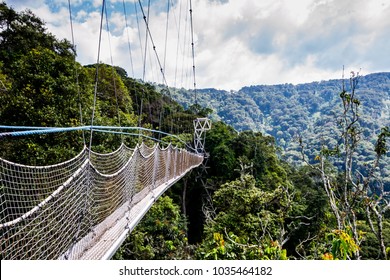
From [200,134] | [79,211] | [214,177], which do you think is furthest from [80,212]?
[200,134]

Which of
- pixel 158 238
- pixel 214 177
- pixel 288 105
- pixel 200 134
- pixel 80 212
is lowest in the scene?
pixel 158 238

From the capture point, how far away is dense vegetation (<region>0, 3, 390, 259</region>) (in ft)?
9.95

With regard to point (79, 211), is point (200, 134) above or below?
above

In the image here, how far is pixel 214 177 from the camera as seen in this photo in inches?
486

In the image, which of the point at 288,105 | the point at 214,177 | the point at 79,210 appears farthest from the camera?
the point at 288,105

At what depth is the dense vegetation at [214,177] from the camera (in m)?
3.03

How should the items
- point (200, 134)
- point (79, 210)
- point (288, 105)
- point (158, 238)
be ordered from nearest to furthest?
point (79, 210) → point (158, 238) → point (200, 134) → point (288, 105)

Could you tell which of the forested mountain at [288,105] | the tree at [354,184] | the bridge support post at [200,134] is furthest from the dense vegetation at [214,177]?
the forested mountain at [288,105]

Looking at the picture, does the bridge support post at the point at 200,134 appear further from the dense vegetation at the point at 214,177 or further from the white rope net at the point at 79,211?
the white rope net at the point at 79,211

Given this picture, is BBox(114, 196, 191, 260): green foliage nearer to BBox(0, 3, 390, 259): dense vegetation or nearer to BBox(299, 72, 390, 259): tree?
BBox(0, 3, 390, 259): dense vegetation

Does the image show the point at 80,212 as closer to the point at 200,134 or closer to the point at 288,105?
the point at 200,134

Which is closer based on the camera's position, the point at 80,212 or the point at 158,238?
the point at 80,212

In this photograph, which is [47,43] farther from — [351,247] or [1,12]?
[351,247]

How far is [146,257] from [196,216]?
6.78m
